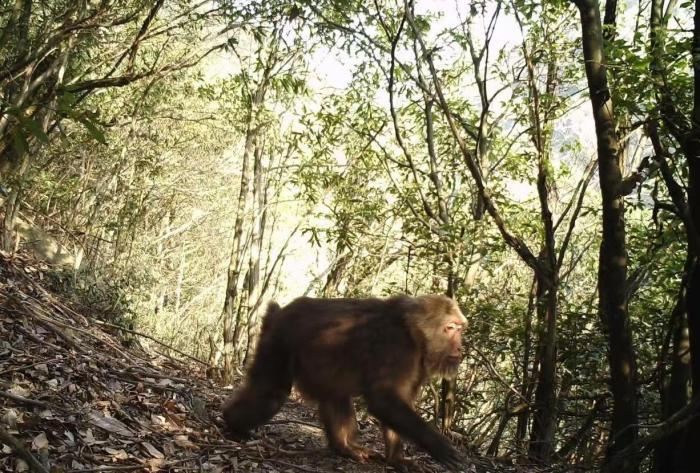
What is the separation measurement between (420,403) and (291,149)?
194 inches

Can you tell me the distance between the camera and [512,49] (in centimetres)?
899

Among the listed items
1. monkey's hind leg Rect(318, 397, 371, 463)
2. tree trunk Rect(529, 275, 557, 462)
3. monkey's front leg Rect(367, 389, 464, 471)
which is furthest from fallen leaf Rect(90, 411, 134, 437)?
tree trunk Rect(529, 275, 557, 462)

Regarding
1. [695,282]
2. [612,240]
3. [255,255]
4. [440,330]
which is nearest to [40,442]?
[440,330]

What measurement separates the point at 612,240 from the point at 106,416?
392 centimetres

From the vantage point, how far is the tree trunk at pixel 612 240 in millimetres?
5246

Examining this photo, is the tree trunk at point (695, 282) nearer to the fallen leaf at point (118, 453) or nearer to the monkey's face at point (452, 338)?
the monkey's face at point (452, 338)

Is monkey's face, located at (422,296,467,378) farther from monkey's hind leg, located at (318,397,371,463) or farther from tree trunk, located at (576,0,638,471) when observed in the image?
tree trunk, located at (576,0,638,471)

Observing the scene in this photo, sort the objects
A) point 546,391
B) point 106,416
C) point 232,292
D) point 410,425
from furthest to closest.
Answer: point 232,292, point 546,391, point 410,425, point 106,416

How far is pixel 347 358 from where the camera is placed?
5.49 meters

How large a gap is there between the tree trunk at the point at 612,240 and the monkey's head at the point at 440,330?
1203 mm

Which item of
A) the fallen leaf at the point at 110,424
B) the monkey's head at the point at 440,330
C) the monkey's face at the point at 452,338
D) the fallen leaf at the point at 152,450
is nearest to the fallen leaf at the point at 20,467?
the fallen leaf at the point at 110,424

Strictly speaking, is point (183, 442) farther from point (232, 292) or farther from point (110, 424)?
point (232, 292)

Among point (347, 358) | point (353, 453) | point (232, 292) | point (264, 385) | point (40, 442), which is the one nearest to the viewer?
point (40, 442)

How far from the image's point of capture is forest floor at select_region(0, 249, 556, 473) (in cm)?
411
